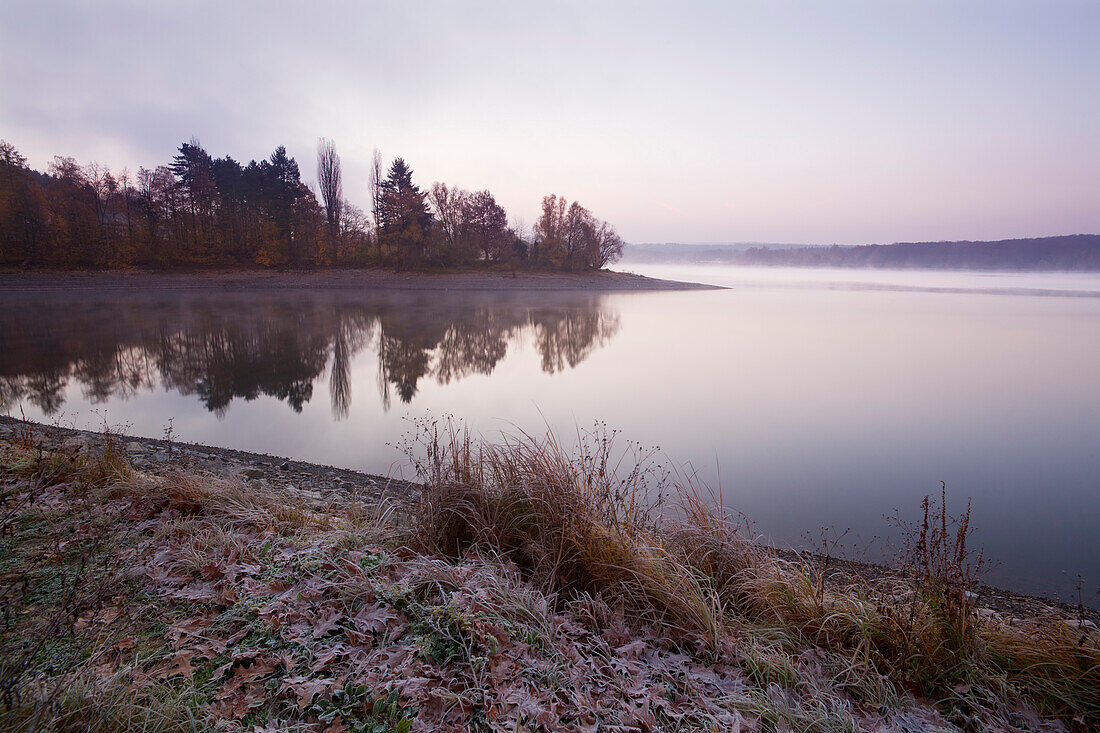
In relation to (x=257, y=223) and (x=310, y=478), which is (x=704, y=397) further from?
(x=257, y=223)

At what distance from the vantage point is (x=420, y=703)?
2.57 m

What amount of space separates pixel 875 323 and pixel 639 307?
15.5m

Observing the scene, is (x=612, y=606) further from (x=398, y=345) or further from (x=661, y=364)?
(x=398, y=345)

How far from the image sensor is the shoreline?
4762mm

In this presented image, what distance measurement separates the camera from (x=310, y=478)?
286 inches

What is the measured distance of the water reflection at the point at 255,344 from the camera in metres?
13.3

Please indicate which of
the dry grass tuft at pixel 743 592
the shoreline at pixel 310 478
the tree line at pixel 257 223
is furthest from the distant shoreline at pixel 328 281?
the dry grass tuft at pixel 743 592

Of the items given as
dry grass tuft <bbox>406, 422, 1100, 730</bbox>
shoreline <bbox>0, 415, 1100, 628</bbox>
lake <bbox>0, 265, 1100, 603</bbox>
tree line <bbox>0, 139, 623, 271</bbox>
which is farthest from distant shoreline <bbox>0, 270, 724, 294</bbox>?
dry grass tuft <bbox>406, 422, 1100, 730</bbox>

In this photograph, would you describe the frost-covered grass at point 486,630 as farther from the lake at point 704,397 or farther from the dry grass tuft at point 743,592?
the lake at point 704,397

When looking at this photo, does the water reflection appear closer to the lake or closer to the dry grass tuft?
the lake

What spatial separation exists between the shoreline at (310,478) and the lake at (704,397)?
52 centimetres

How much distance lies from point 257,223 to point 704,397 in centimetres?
5639

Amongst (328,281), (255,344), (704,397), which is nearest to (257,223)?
(328,281)

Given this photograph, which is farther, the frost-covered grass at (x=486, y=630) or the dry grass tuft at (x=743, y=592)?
the dry grass tuft at (x=743, y=592)
